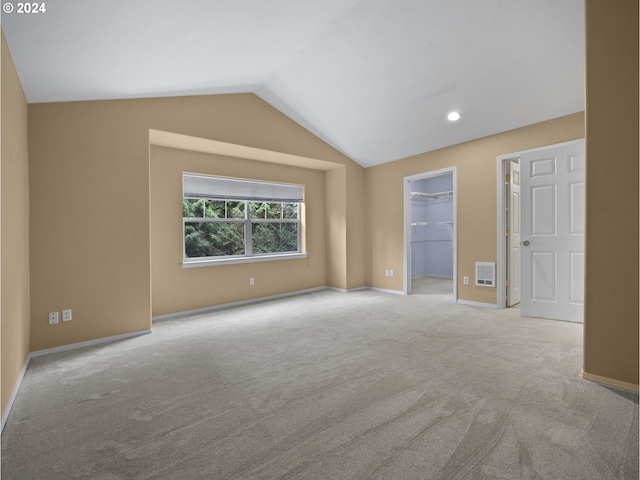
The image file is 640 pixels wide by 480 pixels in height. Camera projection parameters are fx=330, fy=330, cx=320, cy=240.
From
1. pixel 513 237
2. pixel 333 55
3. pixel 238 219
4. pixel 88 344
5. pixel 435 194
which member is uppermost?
pixel 333 55

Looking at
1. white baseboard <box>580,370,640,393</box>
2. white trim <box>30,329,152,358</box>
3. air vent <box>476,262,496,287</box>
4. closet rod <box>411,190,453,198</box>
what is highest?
closet rod <box>411,190,453,198</box>

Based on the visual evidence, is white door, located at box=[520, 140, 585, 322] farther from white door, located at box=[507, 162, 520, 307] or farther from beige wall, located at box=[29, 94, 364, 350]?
beige wall, located at box=[29, 94, 364, 350]

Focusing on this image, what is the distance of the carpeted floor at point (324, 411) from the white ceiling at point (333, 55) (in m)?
2.44

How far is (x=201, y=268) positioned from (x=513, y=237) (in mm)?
4518

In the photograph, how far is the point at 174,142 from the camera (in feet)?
14.2

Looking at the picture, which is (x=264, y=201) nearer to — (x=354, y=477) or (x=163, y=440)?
(x=163, y=440)

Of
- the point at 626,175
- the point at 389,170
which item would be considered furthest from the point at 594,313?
the point at 389,170

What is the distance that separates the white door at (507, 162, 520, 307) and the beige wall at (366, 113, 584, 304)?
0.23 metres

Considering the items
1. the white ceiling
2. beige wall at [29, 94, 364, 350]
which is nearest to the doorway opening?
the white ceiling

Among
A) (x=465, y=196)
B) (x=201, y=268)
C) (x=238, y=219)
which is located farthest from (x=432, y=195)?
(x=201, y=268)

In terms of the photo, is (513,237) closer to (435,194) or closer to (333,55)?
(435,194)

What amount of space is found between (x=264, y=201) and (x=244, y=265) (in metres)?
1.14

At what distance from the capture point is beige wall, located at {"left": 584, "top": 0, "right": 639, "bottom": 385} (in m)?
2.22

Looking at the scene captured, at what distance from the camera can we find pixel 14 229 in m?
2.44
